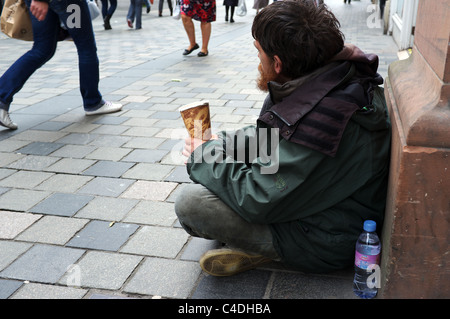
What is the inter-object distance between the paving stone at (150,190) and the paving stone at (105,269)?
68cm

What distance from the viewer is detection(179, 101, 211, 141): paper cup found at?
2068 mm

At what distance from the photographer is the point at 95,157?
3.71 m

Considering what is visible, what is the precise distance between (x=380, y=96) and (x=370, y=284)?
0.79 metres

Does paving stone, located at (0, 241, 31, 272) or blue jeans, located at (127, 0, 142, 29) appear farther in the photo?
blue jeans, located at (127, 0, 142, 29)

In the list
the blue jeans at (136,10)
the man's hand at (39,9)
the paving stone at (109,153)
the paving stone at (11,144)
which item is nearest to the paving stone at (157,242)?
the paving stone at (109,153)

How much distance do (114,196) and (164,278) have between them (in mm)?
990

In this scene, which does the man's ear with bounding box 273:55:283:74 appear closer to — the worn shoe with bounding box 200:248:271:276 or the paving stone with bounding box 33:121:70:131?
the worn shoe with bounding box 200:248:271:276

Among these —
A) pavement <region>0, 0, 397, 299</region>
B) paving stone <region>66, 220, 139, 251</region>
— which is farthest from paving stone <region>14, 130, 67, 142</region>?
paving stone <region>66, 220, 139, 251</region>

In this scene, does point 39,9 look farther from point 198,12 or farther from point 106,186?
point 198,12

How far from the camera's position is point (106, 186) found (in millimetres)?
3193

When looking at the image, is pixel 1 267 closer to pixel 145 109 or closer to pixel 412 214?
pixel 412 214

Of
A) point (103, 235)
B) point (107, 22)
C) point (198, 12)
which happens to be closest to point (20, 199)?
point (103, 235)

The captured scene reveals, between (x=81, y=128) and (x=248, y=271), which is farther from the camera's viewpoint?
(x=81, y=128)

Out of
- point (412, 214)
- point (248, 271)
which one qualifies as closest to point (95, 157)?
point (248, 271)
